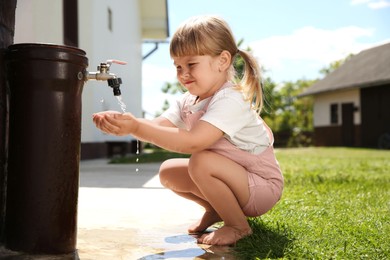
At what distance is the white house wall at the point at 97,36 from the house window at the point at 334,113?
11.3 metres

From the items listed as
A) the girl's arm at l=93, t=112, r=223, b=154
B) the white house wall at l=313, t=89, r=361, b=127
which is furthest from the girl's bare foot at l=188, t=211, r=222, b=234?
the white house wall at l=313, t=89, r=361, b=127

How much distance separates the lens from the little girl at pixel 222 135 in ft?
7.13

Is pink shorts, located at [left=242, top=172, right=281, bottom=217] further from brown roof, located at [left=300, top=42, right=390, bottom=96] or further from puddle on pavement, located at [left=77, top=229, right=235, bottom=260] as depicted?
brown roof, located at [left=300, top=42, right=390, bottom=96]

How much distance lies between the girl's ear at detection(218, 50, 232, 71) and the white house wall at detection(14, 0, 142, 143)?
201 cm

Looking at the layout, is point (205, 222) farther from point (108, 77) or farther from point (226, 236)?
point (108, 77)

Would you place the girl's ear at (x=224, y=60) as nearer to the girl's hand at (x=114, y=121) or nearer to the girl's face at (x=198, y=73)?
the girl's face at (x=198, y=73)

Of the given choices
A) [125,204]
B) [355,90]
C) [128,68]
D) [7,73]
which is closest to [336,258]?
[7,73]

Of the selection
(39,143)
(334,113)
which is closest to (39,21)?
(39,143)

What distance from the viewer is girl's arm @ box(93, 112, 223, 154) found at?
186 centimetres

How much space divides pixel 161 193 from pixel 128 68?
9955 mm

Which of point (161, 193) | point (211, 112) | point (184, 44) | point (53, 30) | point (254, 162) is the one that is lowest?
point (161, 193)

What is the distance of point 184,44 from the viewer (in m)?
2.23

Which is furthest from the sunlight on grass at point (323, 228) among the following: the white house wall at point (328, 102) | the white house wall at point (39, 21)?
the white house wall at point (328, 102)

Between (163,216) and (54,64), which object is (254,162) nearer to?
(163,216)
